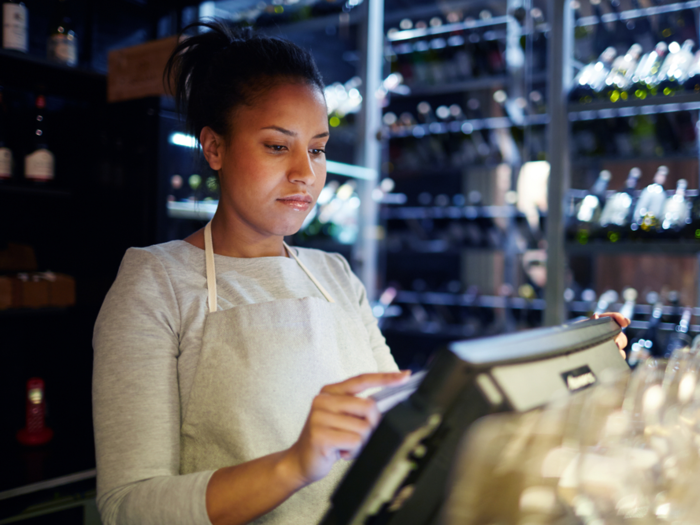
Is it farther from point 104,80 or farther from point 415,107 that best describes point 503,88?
point 104,80

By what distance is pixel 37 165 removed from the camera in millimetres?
2260

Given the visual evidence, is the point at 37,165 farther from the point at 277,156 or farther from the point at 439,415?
the point at 439,415

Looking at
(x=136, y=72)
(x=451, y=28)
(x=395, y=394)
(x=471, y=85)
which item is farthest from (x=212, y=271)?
(x=451, y=28)

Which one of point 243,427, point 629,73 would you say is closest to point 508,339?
point 243,427

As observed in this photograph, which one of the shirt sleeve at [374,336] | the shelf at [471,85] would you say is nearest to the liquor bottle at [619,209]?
the shelf at [471,85]

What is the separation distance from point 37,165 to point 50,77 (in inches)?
14.7

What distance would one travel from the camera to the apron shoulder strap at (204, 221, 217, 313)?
3.44 ft

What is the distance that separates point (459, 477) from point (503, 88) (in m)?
4.51

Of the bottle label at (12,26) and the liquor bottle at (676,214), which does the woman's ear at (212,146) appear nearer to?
the bottle label at (12,26)

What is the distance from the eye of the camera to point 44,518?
1.95 meters

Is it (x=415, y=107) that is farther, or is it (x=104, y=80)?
(x=415, y=107)

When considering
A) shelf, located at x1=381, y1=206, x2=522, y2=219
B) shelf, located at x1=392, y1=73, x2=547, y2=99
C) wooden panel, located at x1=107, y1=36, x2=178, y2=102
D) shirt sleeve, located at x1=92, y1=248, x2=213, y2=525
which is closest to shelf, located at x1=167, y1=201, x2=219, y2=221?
wooden panel, located at x1=107, y1=36, x2=178, y2=102

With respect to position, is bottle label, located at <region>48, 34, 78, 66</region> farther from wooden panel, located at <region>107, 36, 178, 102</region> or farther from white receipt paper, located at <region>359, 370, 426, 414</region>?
white receipt paper, located at <region>359, 370, 426, 414</region>

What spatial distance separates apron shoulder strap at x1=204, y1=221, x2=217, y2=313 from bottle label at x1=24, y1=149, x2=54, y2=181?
1.48 meters
